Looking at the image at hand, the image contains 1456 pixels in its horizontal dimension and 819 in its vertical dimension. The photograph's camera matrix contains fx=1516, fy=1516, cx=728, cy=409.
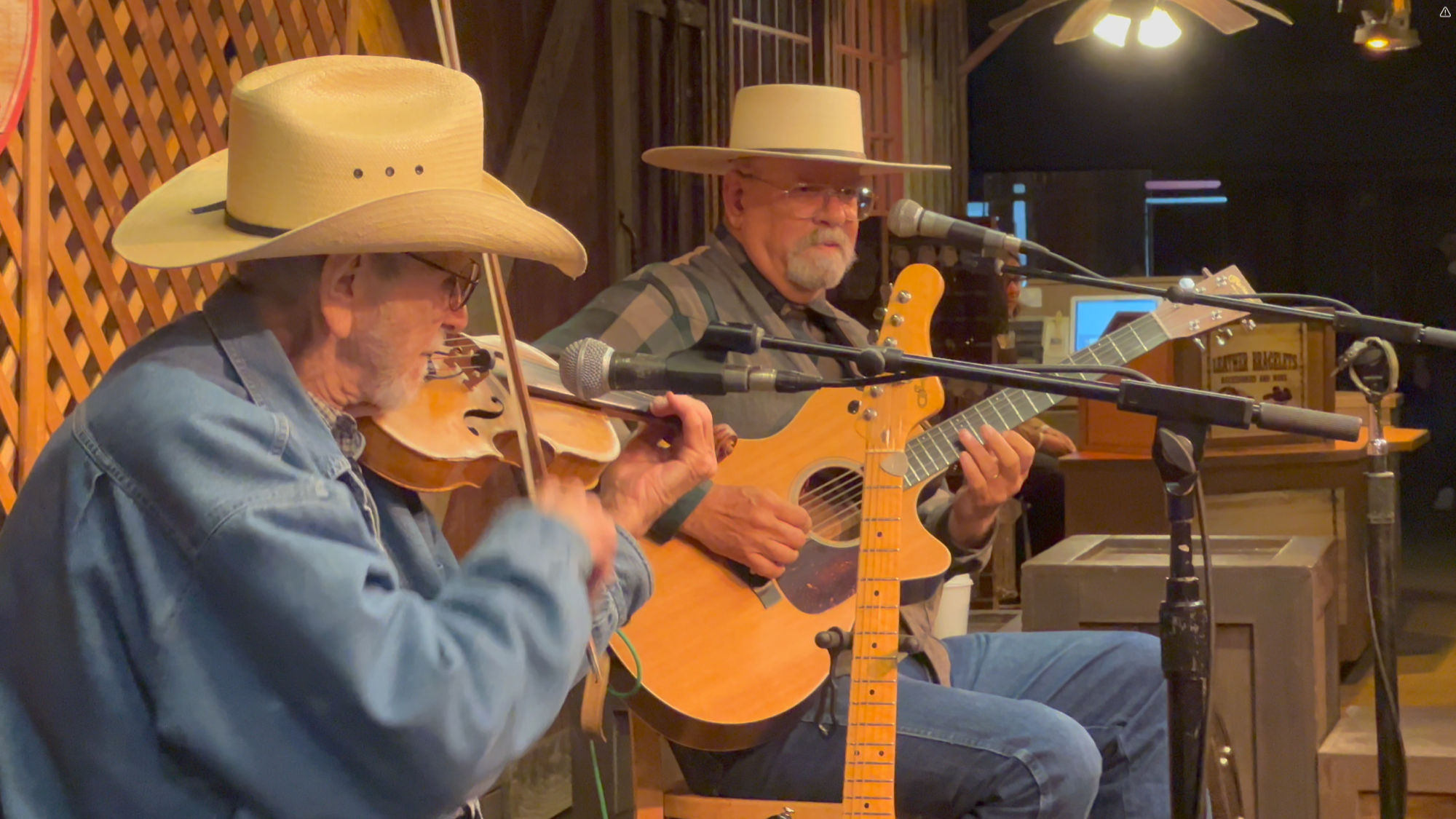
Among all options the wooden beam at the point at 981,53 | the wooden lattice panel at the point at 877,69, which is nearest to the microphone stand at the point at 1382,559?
the wooden lattice panel at the point at 877,69

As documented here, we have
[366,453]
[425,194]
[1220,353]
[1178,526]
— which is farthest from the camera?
[1220,353]

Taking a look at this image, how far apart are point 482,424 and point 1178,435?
774mm

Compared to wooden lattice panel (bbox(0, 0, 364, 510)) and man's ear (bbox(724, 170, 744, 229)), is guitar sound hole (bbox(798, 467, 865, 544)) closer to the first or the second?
man's ear (bbox(724, 170, 744, 229))

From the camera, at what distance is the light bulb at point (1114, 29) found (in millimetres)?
6055

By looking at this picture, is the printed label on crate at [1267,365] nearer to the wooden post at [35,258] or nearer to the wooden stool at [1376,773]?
the wooden stool at [1376,773]

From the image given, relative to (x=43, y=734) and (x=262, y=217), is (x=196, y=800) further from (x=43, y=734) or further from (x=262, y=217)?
(x=262, y=217)

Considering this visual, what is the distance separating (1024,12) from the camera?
20.5 feet

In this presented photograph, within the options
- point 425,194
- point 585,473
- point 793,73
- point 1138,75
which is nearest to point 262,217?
point 425,194

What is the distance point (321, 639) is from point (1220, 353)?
12.8 feet

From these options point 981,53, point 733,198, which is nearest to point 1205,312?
point 733,198

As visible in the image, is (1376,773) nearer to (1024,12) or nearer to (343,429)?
(343,429)

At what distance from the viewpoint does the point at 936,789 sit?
7.11 ft

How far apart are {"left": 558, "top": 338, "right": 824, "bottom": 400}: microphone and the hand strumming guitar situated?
61 cm

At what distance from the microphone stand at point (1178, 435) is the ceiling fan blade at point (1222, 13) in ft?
14.3
